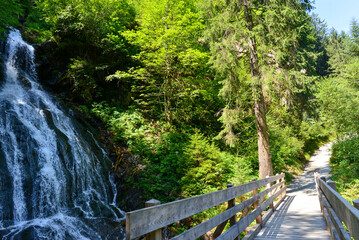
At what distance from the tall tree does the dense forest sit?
5cm

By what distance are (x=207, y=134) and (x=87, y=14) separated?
383 inches

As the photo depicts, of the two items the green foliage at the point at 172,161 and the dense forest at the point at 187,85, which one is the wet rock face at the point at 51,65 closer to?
the dense forest at the point at 187,85

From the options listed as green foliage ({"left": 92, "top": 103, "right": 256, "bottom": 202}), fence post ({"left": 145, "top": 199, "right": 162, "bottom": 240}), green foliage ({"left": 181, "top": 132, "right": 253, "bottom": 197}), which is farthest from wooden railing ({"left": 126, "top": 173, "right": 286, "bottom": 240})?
green foliage ({"left": 92, "top": 103, "right": 256, "bottom": 202})

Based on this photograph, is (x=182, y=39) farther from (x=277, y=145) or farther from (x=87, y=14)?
(x=277, y=145)

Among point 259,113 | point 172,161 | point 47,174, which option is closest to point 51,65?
point 47,174

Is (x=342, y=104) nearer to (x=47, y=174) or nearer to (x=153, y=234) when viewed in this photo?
(x=47, y=174)

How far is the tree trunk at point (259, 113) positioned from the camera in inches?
390

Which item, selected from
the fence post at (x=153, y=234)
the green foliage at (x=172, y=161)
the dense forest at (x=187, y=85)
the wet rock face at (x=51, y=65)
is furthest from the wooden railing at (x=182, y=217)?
the wet rock face at (x=51, y=65)

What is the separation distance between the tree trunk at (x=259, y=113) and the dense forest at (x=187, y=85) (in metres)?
0.04

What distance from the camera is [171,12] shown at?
12516mm

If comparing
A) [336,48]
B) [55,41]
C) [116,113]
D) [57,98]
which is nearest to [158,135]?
[116,113]

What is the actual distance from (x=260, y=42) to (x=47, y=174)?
951 cm

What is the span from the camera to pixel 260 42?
33.2 ft

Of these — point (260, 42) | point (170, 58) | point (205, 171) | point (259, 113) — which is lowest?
point (205, 171)
